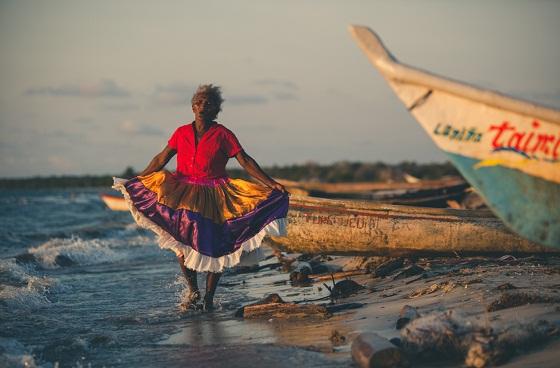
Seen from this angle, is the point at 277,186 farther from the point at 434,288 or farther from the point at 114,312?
the point at 114,312

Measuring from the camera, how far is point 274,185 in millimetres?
6793

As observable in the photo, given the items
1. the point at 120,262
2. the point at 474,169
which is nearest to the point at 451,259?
the point at 474,169

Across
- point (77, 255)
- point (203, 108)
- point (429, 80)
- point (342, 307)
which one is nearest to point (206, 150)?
point (203, 108)

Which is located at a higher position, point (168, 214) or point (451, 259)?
point (168, 214)

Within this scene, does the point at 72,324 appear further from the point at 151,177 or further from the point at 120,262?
the point at 120,262

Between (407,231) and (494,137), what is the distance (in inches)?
127

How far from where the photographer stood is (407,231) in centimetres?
810

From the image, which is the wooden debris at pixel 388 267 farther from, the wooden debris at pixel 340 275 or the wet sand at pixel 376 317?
the wooden debris at pixel 340 275

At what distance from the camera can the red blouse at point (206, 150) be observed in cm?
666

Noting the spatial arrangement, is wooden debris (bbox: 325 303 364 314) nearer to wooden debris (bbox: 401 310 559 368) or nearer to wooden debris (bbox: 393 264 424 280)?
wooden debris (bbox: 393 264 424 280)

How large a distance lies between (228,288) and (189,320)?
81.5 inches

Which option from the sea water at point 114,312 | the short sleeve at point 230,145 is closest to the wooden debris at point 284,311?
the sea water at point 114,312

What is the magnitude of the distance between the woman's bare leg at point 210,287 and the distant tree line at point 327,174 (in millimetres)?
26565

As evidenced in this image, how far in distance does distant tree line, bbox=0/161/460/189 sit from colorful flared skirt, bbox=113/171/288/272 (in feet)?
87.3
